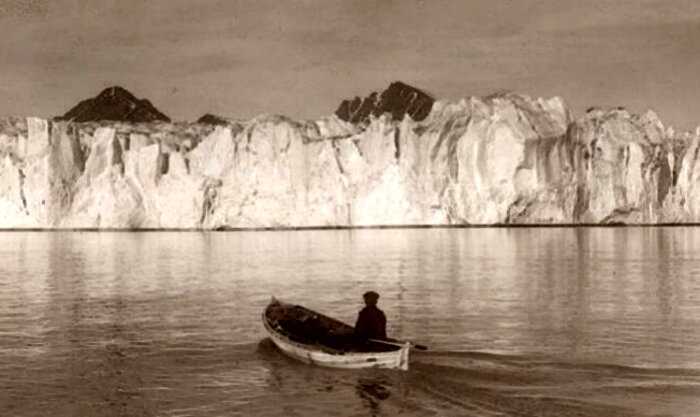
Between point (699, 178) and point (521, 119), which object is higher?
point (521, 119)

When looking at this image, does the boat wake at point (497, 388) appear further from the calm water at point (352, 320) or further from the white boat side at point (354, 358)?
the white boat side at point (354, 358)

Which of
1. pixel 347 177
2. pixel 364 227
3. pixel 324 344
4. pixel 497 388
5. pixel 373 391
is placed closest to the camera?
pixel 497 388

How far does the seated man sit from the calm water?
1084mm

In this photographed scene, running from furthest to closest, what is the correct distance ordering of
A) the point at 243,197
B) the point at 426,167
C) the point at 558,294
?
the point at 426,167
the point at 243,197
the point at 558,294

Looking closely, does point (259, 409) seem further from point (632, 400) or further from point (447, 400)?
point (632, 400)

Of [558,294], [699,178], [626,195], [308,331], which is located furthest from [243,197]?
[308,331]

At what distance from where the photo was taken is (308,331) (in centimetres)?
2555

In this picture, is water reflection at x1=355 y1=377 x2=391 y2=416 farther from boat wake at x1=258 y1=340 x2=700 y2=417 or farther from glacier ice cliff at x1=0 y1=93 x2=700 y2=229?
glacier ice cliff at x1=0 y1=93 x2=700 y2=229

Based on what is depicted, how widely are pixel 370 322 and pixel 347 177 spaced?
123 meters

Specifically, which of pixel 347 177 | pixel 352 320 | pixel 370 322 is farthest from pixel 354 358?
pixel 347 177

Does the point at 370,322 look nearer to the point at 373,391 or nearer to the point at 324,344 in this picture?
the point at 324,344

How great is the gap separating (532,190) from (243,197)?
44.6 metres

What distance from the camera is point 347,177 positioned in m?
144

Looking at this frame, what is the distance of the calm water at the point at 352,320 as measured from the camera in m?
18.8
